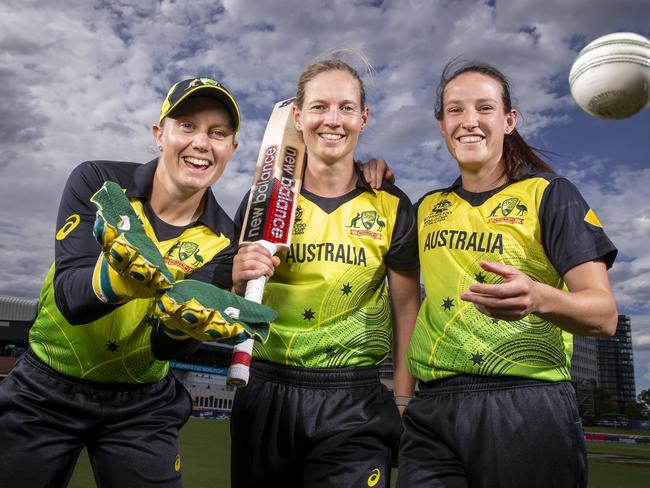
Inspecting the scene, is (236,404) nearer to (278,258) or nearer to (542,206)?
(278,258)

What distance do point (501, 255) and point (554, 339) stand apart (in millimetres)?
407

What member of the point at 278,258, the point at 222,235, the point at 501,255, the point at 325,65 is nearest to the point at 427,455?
the point at 501,255

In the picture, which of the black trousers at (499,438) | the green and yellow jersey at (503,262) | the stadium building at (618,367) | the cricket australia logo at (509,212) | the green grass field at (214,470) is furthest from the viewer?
the stadium building at (618,367)

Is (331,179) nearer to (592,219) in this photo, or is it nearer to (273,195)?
(273,195)

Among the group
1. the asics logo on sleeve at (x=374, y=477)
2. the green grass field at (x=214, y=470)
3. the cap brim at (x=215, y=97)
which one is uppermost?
the cap brim at (x=215, y=97)

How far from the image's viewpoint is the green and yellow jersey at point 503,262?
7.98 ft

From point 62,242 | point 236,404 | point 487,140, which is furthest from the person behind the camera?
point 236,404

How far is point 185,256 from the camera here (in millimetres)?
2773

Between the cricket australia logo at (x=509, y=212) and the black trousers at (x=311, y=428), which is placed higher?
the cricket australia logo at (x=509, y=212)

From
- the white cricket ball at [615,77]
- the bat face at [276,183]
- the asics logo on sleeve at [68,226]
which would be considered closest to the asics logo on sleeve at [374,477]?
the bat face at [276,183]

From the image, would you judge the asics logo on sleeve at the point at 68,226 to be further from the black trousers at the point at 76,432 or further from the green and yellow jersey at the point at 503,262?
the green and yellow jersey at the point at 503,262

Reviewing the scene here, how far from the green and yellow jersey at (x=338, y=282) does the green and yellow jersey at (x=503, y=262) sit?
0.23 metres

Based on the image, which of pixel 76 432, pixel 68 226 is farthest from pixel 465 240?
pixel 76 432

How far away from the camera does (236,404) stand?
3002mm
